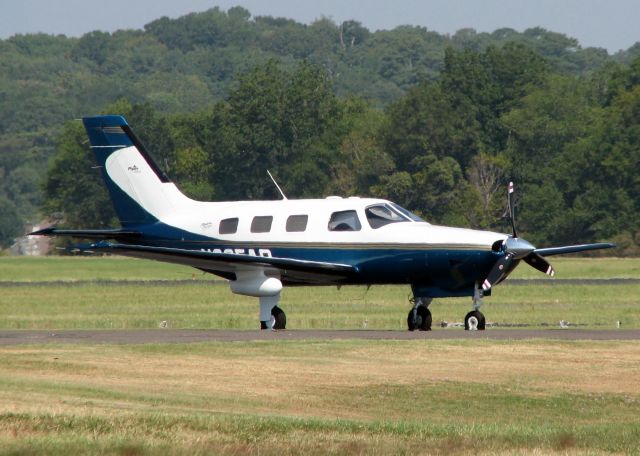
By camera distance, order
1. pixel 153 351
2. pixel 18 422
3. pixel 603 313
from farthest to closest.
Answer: pixel 603 313
pixel 153 351
pixel 18 422

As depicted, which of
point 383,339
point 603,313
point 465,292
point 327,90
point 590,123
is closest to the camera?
point 383,339

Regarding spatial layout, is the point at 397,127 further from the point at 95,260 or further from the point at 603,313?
the point at 603,313

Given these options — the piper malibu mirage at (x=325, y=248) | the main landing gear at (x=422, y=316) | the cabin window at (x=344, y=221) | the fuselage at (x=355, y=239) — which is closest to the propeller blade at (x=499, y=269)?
the piper malibu mirage at (x=325, y=248)

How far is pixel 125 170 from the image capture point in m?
35.3

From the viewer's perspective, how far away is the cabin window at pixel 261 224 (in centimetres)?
3288

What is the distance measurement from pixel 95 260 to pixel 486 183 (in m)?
29.7

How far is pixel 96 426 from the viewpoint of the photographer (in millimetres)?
17703

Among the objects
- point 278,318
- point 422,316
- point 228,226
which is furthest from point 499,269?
point 228,226

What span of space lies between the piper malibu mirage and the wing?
0.02 m

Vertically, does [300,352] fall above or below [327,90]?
below

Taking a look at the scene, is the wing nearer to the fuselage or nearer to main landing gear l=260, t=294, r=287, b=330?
the fuselage

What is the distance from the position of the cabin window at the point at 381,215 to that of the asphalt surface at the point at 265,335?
225 cm

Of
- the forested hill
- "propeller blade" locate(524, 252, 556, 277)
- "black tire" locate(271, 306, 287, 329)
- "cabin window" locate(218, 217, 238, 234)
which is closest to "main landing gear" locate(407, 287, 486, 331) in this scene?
"propeller blade" locate(524, 252, 556, 277)

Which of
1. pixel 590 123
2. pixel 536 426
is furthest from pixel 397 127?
pixel 536 426
